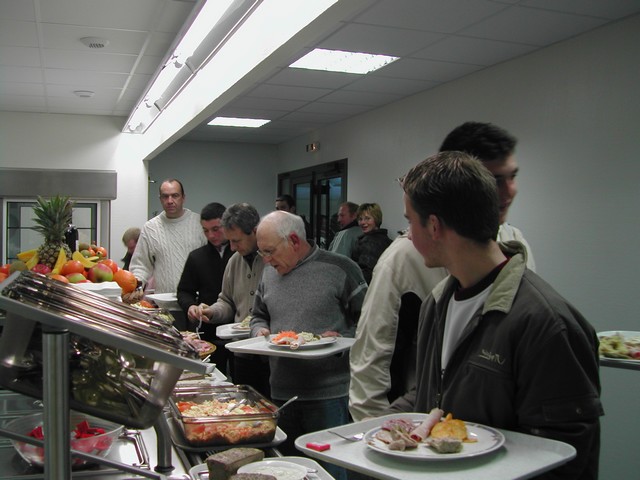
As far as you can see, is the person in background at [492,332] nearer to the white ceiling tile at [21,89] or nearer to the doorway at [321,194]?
the white ceiling tile at [21,89]

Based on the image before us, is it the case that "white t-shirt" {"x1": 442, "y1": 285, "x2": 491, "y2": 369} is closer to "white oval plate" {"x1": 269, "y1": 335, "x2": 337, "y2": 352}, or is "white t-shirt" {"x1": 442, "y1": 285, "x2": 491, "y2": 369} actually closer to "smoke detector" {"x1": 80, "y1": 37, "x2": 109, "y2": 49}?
"white oval plate" {"x1": 269, "y1": 335, "x2": 337, "y2": 352}

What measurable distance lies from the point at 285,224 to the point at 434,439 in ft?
6.36

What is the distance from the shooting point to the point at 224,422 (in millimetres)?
1873

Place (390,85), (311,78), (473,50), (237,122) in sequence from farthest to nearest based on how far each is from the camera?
1. (237,122)
2. (390,85)
3. (311,78)
4. (473,50)

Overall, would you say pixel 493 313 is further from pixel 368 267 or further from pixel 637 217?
pixel 368 267

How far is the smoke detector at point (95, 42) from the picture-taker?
4547 mm

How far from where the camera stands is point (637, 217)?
157 inches

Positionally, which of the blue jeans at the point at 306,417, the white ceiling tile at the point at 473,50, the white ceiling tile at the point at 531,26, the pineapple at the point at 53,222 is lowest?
the blue jeans at the point at 306,417

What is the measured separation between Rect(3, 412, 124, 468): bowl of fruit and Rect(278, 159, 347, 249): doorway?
677cm

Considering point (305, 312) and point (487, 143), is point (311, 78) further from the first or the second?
point (487, 143)

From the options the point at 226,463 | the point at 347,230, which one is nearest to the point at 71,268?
the point at 226,463

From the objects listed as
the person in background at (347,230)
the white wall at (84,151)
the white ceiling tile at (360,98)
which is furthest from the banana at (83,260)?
the white wall at (84,151)

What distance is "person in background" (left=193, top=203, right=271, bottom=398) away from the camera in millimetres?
3561

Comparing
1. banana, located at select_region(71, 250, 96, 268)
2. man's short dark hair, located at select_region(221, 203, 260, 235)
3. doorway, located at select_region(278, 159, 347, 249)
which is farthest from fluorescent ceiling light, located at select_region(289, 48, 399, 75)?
banana, located at select_region(71, 250, 96, 268)
